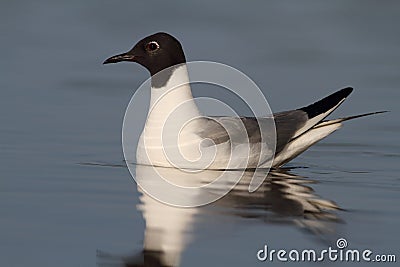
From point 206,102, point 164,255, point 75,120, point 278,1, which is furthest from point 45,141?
point 278,1

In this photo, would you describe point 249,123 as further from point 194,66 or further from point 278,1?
point 278,1

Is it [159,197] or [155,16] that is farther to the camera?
[155,16]

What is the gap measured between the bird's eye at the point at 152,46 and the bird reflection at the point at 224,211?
102 cm

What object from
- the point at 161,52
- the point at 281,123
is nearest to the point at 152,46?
the point at 161,52

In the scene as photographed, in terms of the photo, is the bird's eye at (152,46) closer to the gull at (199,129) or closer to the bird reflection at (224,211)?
the gull at (199,129)

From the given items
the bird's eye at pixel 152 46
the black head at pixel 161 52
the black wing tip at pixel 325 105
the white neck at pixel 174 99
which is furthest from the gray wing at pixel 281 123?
the bird's eye at pixel 152 46

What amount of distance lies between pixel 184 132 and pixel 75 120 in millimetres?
2058

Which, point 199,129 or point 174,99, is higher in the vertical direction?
point 174,99

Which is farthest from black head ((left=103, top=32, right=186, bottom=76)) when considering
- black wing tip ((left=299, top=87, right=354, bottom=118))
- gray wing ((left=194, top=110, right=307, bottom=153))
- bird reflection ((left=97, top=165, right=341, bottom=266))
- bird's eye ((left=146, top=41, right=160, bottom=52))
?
black wing tip ((left=299, top=87, right=354, bottom=118))

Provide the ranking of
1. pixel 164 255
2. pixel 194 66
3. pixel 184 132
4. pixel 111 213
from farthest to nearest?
pixel 194 66, pixel 184 132, pixel 111 213, pixel 164 255

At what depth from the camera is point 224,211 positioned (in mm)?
8195

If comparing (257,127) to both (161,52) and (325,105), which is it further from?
(161,52)

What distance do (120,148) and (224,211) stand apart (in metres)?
2.47

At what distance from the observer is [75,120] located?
11.3 metres
